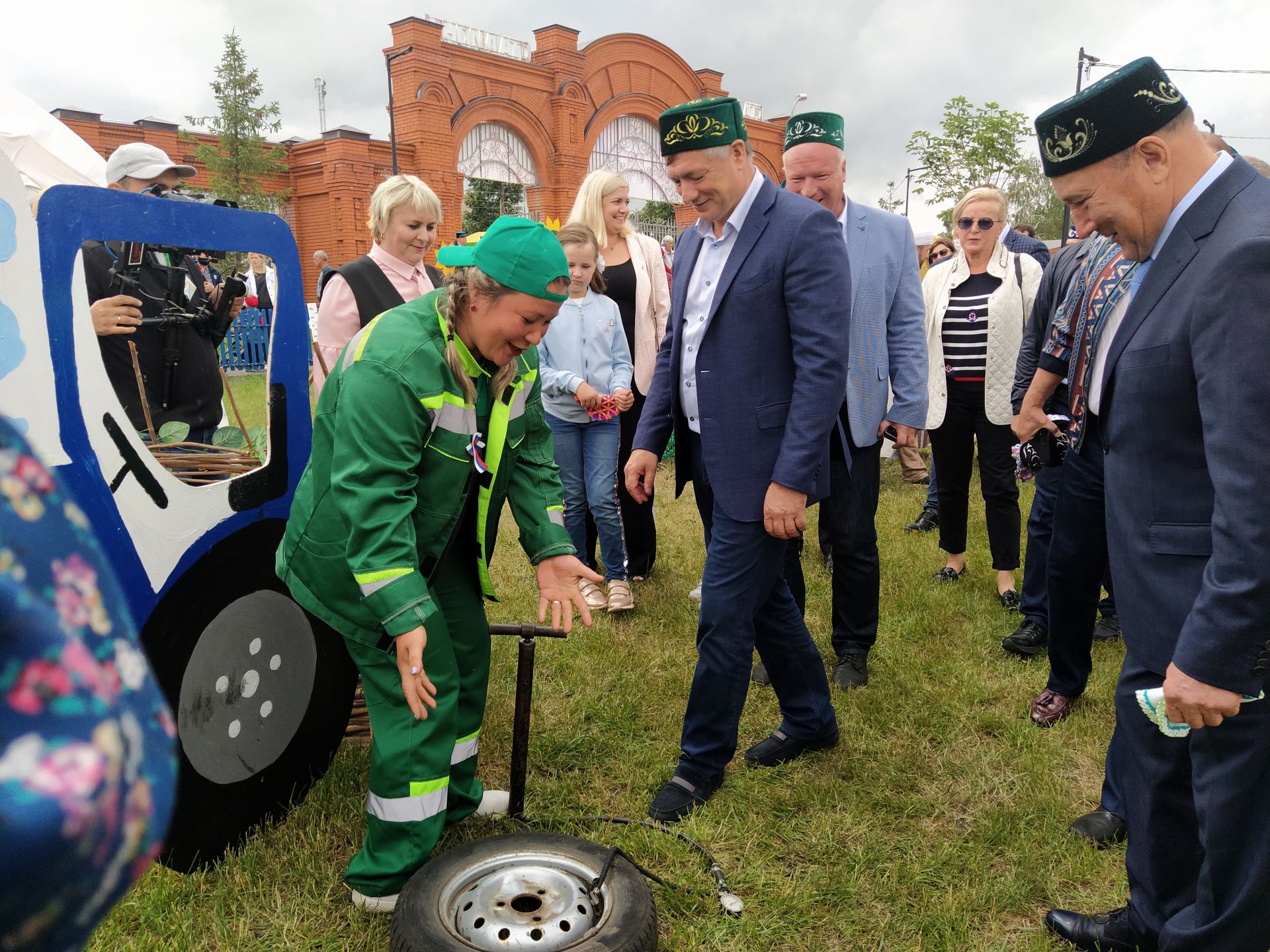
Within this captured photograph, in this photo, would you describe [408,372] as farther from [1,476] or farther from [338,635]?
[1,476]

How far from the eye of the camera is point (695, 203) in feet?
9.79

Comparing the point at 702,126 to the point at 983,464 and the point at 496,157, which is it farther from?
the point at 496,157

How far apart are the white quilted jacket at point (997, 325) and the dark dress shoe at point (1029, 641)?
1147 millimetres

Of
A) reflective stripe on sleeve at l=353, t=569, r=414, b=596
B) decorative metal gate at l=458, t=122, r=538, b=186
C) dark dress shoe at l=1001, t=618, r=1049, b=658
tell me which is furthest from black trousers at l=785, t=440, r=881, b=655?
decorative metal gate at l=458, t=122, r=538, b=186

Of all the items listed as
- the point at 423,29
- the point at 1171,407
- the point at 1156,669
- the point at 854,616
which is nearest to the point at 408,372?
the point at 1171,407

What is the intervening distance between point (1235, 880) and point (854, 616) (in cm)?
231

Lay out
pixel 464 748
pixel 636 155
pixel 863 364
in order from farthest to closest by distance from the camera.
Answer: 1. pixel 636 155
2. pixel 863 364
3. pixel 464 748

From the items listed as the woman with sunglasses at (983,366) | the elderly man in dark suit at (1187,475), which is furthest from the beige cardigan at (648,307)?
the elderly man in dark suit at (1187,475)

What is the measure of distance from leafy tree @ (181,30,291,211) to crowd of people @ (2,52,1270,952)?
26707 millimetres

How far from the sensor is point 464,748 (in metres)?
2.86

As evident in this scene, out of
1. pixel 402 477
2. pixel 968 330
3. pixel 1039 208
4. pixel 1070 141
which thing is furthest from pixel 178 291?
pixel 1039 208

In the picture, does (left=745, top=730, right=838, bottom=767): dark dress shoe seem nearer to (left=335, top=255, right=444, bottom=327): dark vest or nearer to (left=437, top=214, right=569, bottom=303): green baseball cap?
(left=437, top=214, right=569, bottom=303): green baseball cap

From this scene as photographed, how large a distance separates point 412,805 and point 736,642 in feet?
3.68

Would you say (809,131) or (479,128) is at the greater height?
(479,128)
